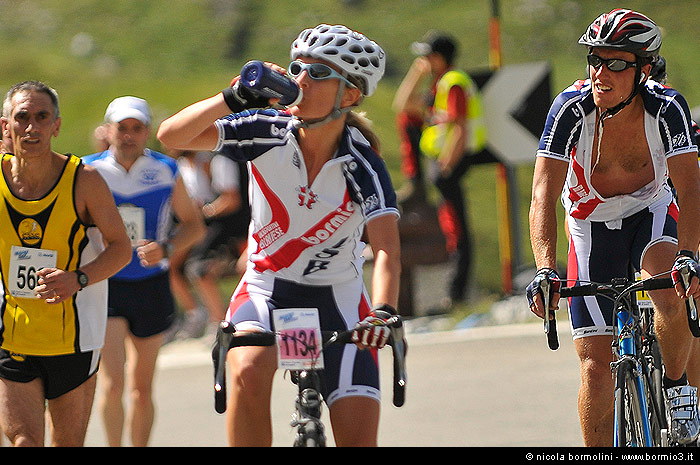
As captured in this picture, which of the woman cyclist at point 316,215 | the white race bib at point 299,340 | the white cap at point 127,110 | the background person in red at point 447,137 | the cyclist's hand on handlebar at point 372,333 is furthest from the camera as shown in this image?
the background person in red at point 447,137

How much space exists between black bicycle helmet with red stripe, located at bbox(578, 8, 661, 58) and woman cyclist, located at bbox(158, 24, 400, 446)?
1.05 meters

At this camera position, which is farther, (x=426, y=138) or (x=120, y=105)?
(x=426, y=138)

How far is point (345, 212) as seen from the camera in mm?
5773

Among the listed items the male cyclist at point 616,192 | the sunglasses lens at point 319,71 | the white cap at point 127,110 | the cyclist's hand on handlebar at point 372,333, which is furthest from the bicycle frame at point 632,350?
the white cap at point 127,110

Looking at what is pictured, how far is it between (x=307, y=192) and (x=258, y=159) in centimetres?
26

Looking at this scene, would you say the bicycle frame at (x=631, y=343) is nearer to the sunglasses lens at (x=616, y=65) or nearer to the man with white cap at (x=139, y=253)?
the sunglasses lens at (x=616, y=65)

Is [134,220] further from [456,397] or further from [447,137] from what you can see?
[447,137]

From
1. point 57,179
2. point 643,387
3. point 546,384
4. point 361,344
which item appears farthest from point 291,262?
point 546,384

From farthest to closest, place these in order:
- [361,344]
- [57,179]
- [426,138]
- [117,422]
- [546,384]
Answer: [426,138] < [546,384] < [117,422] < [57,179] < [361,344]

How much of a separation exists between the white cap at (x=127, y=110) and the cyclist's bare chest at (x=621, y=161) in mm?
3467

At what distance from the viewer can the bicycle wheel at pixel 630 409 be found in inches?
224

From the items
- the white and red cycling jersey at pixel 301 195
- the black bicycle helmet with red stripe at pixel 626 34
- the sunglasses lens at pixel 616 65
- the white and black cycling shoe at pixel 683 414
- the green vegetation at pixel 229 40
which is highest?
the green vegetation at pixel 229 40

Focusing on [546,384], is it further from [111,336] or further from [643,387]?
[643,387]

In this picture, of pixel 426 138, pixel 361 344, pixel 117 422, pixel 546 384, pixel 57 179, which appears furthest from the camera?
pixel 426 138
